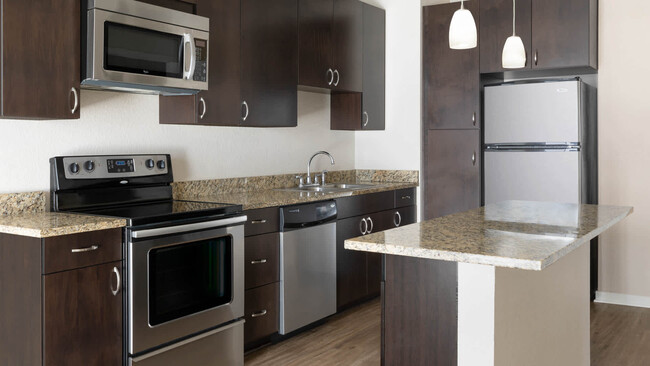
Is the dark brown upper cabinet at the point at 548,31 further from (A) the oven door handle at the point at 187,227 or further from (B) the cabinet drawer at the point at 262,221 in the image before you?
(A) the oven door handle at the point at 187,227

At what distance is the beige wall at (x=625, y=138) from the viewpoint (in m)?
4.37

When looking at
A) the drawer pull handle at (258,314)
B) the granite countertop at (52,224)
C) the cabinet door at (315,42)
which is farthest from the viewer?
the cabinet door at (315,42)

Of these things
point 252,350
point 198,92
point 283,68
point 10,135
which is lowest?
point 252,350

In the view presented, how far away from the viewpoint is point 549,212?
288 cm

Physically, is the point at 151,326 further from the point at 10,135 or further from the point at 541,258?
the point at 541,258

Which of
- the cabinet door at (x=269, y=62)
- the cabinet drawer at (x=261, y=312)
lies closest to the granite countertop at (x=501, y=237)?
the cabinet drawer at (x=261, y=312)

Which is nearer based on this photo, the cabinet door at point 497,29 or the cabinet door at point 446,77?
the cabinet door at point 497,29

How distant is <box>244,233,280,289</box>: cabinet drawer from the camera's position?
3295 millimetres

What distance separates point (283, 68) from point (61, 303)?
6.79 feet

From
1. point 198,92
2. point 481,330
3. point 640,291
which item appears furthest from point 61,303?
point 640,291

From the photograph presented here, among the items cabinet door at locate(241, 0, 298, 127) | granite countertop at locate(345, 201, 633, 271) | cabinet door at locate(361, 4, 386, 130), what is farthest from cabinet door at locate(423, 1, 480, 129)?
granite countertop at locate(345, 201, 633, 271)

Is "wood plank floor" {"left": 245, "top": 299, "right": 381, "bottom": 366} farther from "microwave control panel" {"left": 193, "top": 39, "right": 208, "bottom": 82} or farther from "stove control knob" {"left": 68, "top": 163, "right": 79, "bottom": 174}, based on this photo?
"microwave control panel" {"left": 193, "top": 39, "right": 208, "bottom": 82}

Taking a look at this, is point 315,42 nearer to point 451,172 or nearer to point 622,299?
point 451,172

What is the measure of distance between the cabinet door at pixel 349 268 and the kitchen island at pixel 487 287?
4.34ft
